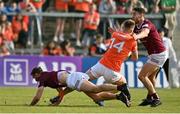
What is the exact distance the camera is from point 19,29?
2855 cm

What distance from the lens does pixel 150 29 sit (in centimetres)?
1745

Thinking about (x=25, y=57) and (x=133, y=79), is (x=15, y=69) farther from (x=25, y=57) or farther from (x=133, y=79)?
(x=133, y=79)

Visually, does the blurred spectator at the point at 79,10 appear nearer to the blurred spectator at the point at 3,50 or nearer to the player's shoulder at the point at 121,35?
the blurred spectator at the point at 3,50

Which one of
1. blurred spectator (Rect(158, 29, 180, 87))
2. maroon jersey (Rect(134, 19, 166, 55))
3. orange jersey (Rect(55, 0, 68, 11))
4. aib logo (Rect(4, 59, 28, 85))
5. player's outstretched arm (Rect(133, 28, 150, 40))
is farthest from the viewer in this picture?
orange jersey (Rect(55, 0, 68, 11))

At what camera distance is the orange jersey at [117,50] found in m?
Answer: 16.7

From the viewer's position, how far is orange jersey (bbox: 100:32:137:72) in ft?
54.9

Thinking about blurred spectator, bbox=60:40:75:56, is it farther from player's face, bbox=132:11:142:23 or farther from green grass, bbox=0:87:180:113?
player's face, bbox=132:11:142:23

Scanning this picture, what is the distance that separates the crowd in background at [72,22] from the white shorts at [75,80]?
34.6ft

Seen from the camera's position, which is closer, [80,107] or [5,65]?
[80,107]

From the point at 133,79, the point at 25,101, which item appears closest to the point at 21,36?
the point at 133,79

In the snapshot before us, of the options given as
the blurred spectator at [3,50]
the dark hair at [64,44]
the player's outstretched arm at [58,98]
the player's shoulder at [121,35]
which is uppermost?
the player's shoulder at [121,35]

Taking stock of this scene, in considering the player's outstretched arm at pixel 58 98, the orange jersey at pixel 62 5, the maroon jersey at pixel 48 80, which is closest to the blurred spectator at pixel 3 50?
the orange jersey at pixel 62 5

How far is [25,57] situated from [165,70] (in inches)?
188

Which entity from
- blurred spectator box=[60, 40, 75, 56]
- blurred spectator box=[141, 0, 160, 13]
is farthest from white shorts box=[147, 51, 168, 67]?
blurred spectator box=[141, 0, 160, 13]
